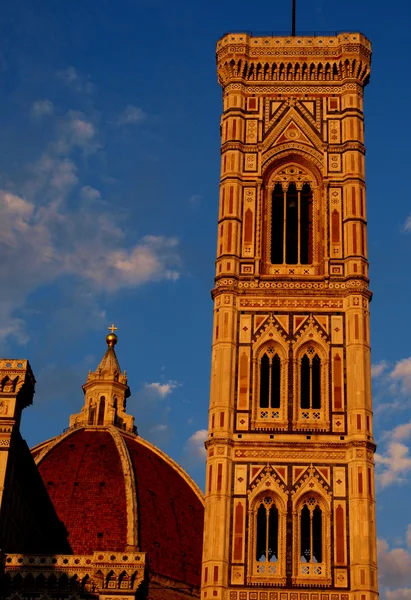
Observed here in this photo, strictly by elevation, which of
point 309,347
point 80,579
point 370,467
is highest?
point 309,347

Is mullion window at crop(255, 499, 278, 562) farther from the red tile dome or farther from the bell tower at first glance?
the red tile dome

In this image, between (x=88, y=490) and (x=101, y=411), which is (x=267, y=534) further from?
(x=101, y=411)

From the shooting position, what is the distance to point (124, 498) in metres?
61.3

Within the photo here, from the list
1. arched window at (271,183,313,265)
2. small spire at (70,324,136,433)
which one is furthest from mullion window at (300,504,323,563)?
small spire at (70,324,136,433)

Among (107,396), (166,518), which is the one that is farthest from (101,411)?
(166,518)

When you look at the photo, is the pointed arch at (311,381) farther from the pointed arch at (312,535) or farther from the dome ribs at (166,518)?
the dome ribs at (166,518)

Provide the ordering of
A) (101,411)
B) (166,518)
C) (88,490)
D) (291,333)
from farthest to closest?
(101,411) → (166,518) → (88,490) → (291,333)

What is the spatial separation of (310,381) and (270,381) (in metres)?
1.24

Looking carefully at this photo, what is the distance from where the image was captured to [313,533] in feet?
125

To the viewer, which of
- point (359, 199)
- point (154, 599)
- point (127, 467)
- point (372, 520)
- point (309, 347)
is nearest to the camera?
point (372, 520)

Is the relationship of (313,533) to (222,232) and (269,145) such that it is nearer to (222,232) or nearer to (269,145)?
(222,232)

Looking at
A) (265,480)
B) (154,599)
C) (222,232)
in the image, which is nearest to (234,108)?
(222,232)

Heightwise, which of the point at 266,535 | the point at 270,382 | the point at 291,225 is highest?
the point at 291,225

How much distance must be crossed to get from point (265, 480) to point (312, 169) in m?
11.8
